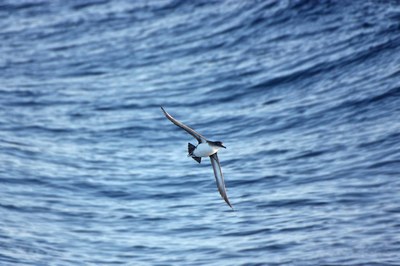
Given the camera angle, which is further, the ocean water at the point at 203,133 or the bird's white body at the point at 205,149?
the ocean water at the point at 203,133

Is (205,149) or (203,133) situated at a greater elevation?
(203,133)

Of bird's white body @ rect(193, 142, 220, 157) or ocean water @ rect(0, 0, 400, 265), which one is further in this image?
ocean water @ rect(0, 0, 400, 265)

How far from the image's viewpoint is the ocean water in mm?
13203

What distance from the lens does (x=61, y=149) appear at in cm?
1805

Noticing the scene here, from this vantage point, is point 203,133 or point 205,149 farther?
point 203,133

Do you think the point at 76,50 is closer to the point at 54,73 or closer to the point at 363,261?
the point at 54,73

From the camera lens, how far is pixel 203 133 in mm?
17828

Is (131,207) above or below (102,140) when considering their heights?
below

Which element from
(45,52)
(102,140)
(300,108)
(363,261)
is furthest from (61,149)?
(363,261)

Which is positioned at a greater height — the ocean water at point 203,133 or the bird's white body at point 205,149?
the ocean water at point 203,133

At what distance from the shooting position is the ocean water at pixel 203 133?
13.2 m

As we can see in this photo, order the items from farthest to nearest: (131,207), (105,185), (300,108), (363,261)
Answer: (300,108) → (105,185) → (131,207) → (363,261)

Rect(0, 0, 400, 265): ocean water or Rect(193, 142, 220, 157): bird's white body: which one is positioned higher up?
Rect(0, 0, 400, 265): ocean water

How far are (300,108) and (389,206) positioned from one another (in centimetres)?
478
